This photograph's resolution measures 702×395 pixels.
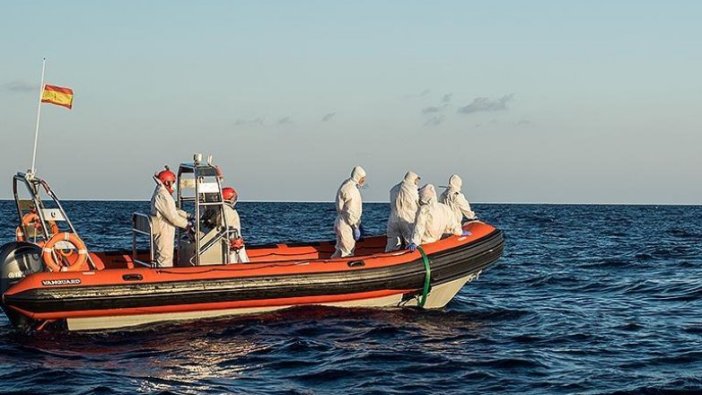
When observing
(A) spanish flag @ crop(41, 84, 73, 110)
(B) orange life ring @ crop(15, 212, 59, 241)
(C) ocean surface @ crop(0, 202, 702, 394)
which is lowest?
(C) ocean surface @ crop(0, 202, 702, 394)

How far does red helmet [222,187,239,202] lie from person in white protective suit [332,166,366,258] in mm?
1345

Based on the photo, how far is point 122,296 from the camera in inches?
411

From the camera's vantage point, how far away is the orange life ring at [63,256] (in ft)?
35.0

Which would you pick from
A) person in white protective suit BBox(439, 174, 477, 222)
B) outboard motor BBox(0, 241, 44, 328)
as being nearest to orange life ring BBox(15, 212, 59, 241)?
outboard motor BBox(0, 241, 44, 328)

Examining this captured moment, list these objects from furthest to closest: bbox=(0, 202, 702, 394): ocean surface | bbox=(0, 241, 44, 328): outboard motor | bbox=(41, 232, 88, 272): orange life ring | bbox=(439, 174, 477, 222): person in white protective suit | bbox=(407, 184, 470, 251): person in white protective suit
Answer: bbox=(439, 174, 477, 222): person in white protective suit → bbox=(407, 184, 470, 251): person in white protective suit → bbox=(41, 232, 88, 272): orange life ring → bbox=(0, 241, 44, 328): outboard motor → bbox=(0, 202, 702, 394): ocean surface

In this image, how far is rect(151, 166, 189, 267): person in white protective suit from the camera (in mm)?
10984

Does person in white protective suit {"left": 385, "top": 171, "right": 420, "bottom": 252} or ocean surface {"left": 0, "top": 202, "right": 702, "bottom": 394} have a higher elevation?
person in white protective suit {"left": 385, "top": 171, "right": 420, "bottom": 252}

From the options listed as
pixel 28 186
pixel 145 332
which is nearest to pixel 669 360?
pixel 145 332

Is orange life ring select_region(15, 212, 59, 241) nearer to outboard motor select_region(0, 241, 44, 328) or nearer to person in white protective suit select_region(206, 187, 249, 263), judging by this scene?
outboard motor select_region(0, 241, 44, 328)

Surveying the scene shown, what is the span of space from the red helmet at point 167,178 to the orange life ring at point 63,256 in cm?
115

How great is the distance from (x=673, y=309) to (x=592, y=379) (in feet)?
16.2

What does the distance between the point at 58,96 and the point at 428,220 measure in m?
4.75

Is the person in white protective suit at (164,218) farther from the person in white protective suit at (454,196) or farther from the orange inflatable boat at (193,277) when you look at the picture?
the person in white protective suit at (454,196)

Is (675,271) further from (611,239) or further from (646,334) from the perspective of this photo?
(611,239)
